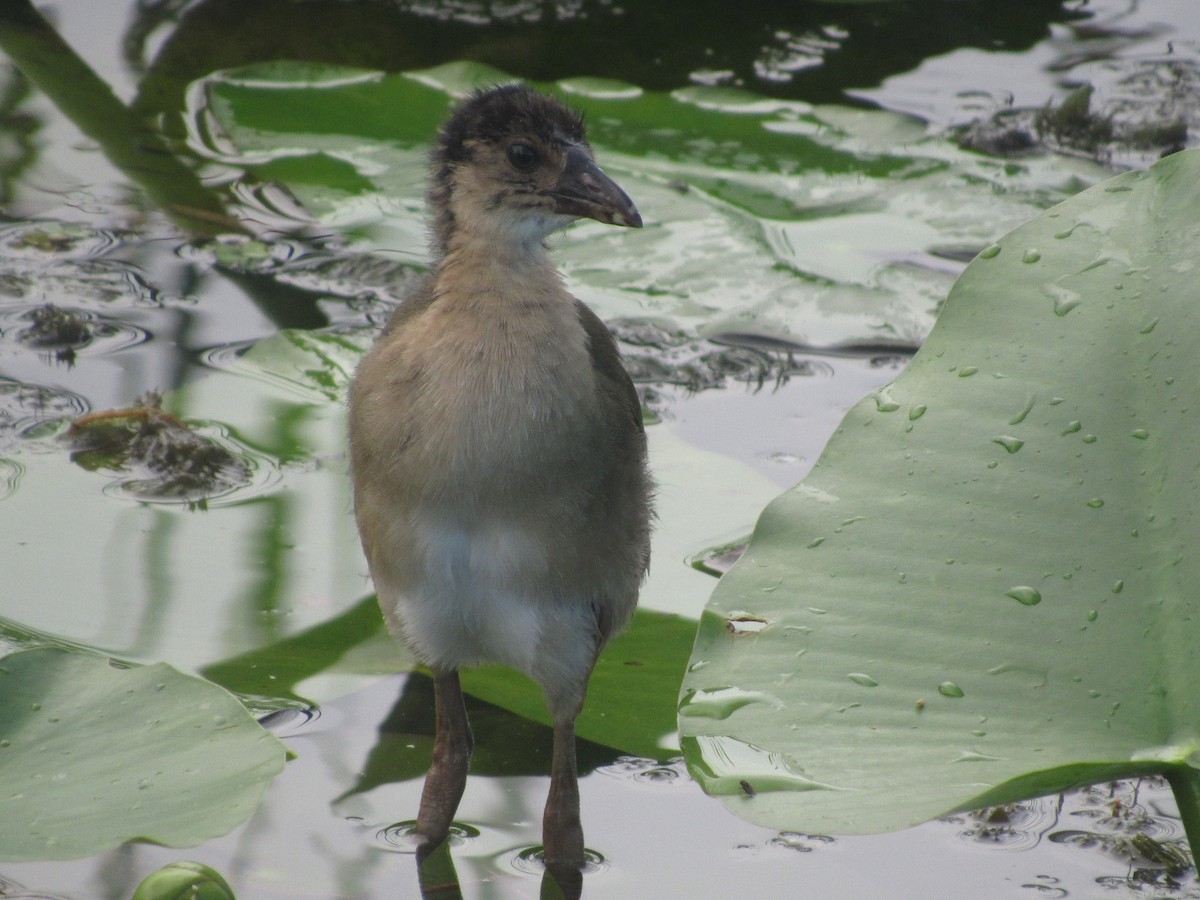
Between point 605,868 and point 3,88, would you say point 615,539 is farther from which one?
point 3,88

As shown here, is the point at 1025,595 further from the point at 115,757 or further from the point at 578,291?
the point at 578,291

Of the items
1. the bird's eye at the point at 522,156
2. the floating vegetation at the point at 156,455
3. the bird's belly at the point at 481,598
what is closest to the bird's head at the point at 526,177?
the bird's eye at the point at 522,156

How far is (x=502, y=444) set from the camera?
2643 mm

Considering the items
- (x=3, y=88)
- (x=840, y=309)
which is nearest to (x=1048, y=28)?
(x=840, y=309)

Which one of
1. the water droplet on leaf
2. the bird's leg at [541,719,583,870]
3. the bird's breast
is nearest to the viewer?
the water droplet on leaf

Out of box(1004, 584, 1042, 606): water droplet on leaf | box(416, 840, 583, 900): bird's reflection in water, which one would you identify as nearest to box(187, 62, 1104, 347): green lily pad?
box(416, 840, 583, 900): bird's reflection in water

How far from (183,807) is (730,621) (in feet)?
2.77

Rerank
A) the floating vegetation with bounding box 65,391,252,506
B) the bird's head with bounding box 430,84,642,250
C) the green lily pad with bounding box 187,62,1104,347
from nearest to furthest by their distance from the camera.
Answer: the bird's head with bounding box 430,84,642,250
the floating vegetation with bounding box 65,391,252,506
the green lily pad with bounding box 187,62,1104,347

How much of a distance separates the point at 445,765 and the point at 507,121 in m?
1.24

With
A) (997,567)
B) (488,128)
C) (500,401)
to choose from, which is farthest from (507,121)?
(997,567)

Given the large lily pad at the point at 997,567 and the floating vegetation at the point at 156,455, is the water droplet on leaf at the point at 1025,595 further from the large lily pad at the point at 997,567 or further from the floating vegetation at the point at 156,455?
the floating vegetation at the point at 156,455

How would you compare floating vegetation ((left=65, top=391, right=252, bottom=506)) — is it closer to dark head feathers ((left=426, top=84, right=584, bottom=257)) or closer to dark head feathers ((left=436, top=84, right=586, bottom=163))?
dark head feathers ((left=426, top=84, right=584, bottom=257))

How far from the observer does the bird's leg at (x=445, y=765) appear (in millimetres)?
2912

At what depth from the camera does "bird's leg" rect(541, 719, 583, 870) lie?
2.87 metres
